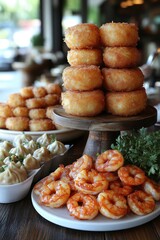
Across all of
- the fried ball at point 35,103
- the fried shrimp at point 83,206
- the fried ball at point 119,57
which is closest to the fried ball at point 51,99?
the fried ball at point 35,103

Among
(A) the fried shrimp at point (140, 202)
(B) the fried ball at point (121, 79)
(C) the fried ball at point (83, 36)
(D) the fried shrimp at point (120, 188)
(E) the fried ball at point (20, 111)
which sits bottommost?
(E) the fried ball at point (20, 111)

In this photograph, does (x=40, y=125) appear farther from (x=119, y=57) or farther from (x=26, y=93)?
(x=119, y=57)

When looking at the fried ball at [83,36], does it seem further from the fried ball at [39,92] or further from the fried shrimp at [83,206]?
the fried ball at [39,92]

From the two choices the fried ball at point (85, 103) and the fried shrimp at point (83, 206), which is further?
the fried ball at point (85, 103)

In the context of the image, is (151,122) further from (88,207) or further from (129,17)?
(129,17)

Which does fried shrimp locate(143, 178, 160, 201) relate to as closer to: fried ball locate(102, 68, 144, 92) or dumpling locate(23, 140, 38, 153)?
fried ball locate(102, 68, 144, 92)

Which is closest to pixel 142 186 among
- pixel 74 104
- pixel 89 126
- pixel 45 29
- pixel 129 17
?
pixel 89 126
